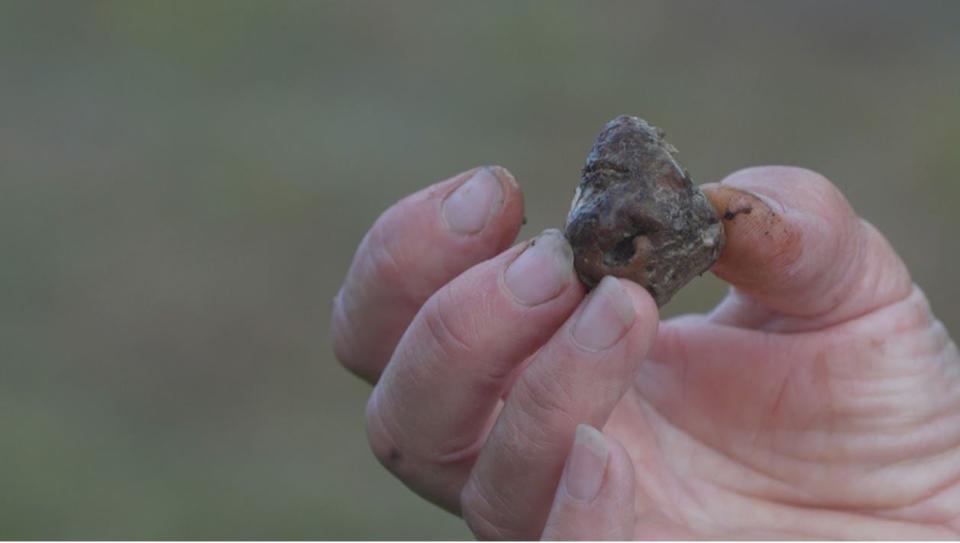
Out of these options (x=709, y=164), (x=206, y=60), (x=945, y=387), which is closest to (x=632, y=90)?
(x=709, y=164)

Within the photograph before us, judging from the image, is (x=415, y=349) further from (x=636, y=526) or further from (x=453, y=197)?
(x=636, y=526)

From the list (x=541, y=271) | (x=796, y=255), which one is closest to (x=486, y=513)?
(x=541, y=271)

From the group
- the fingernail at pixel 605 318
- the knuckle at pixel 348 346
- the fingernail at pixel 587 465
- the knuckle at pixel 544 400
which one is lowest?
the knuckle at pixel 348 346

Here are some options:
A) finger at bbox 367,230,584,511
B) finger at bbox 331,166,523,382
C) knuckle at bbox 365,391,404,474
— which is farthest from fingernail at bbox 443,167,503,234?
knuckle at bbox 365,391,404,474

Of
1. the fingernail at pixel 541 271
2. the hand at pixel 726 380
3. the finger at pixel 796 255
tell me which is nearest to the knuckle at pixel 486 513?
the hand at pixel 726 380

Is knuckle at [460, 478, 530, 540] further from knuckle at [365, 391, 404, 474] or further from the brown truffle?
the brown truffle

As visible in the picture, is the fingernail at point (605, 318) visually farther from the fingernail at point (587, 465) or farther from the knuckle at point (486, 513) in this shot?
the knuckle at point (486, 513)
